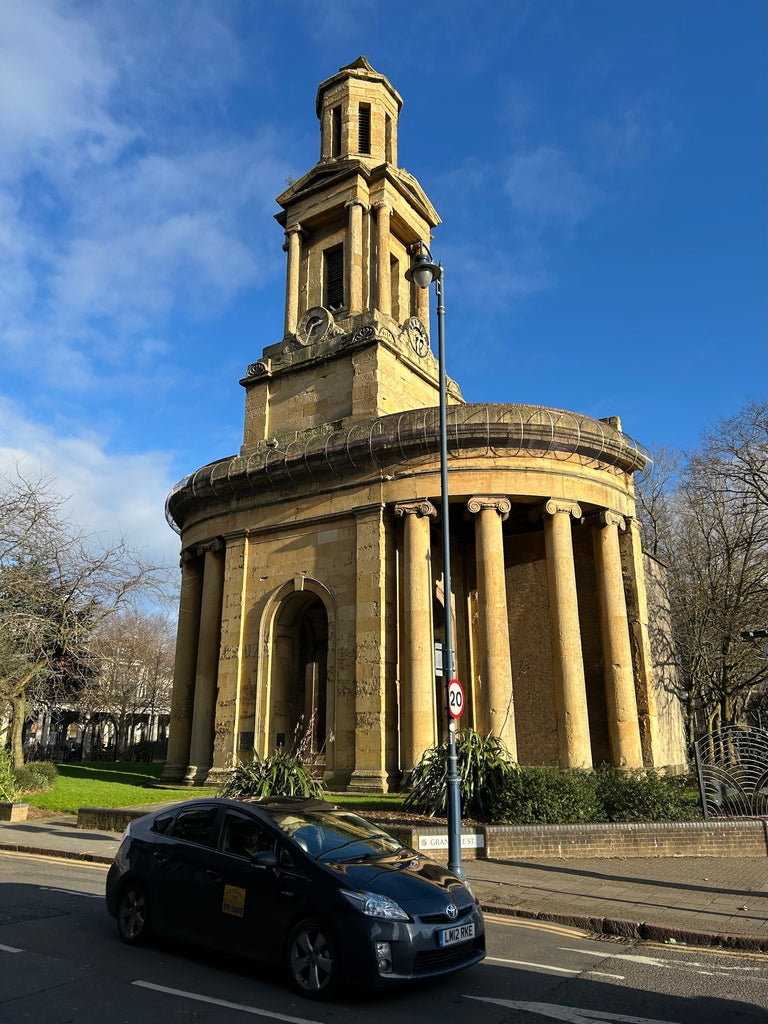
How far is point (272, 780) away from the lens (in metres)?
14.3

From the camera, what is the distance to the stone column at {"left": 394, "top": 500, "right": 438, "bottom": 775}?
19406mm

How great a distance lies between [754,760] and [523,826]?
5.13m

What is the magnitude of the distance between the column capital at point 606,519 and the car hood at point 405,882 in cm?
1678

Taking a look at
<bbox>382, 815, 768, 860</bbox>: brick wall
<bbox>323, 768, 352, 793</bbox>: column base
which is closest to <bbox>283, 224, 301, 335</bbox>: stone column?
<bbox>323, 768, 352, 793</bbox>: column base

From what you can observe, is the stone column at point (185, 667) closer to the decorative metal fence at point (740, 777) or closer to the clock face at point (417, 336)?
the clock face at point (417, 336)

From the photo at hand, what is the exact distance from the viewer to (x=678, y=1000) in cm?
589

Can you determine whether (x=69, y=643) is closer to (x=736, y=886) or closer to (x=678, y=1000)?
(x=736, y=886)

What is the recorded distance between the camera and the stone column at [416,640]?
19.4m

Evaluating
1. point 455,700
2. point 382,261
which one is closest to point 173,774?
point 455,700

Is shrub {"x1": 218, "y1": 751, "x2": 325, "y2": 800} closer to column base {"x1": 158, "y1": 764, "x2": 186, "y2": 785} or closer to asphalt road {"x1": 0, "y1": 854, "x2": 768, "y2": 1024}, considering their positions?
asphalt road {"x1": 0, "y1": 854, "x2": 768, "y2": 1024}

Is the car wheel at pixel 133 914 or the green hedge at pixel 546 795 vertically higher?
the green hedge at pixel 546 795

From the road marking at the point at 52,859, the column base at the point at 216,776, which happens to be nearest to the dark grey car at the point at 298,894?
the road marking at the point at 52,859

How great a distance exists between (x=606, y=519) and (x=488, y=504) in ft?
13.2

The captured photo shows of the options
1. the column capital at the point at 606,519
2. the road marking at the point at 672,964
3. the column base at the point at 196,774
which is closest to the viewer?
the road marking at the point at 672,964
